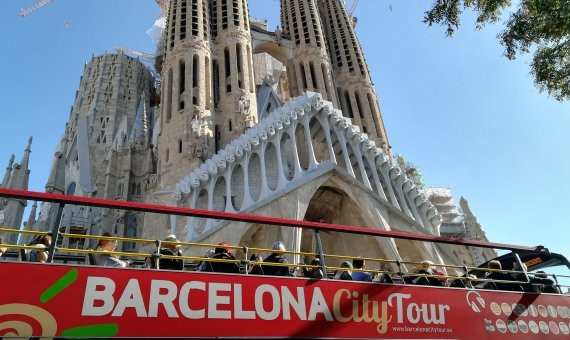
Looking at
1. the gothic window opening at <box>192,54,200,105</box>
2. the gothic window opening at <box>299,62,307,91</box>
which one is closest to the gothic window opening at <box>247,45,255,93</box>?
the gothic window opening at <box>192,54,200,105</box>

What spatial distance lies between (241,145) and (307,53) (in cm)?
1625

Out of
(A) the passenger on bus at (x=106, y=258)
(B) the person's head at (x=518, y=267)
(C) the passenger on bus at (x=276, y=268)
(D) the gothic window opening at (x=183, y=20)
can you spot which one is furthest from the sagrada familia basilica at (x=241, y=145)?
(A) the passenger on bus at (x=106, y=258)

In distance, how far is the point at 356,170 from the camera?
22.0 metres

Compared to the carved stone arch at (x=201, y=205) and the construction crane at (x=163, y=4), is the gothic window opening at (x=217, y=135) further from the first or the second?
the construction crane at (x=163, y=4)

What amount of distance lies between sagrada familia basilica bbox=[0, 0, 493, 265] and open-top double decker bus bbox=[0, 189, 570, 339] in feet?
33.9

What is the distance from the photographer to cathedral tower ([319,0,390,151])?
107 ft

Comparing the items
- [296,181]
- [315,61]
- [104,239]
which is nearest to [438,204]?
[315,61]

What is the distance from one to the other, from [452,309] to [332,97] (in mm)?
27922

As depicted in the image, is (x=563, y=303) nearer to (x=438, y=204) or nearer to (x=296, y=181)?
(x=296, y=181)

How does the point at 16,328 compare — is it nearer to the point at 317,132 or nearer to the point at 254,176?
the point at 254,176

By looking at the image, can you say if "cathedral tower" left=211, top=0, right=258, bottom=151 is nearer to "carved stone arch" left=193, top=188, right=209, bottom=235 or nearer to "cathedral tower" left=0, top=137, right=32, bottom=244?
"carved stone arch" left=193, top=188, right=209, bottom=235

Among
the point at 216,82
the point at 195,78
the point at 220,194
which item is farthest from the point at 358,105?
the point at 220,194

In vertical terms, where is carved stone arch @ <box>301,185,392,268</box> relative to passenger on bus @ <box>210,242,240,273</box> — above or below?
above

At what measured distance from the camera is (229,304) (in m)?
4.45
